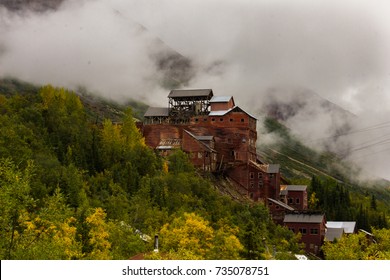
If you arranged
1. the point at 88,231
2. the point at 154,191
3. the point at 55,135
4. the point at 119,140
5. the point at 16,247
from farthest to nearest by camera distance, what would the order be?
the point at 119,140, the point at 55,135, the point at 154,191, the point at 88,231, the point at 16,247

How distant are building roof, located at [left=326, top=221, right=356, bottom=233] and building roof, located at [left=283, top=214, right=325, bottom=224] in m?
8.07

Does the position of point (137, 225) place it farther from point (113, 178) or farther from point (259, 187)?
point (259, 187)

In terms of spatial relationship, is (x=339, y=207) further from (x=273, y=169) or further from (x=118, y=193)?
(x=118, y=193)

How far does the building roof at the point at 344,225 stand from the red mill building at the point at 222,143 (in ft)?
33.0

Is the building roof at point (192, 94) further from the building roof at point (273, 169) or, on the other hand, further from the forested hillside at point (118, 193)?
the building roof at point (273, 169)

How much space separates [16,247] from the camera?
2853 centimetres

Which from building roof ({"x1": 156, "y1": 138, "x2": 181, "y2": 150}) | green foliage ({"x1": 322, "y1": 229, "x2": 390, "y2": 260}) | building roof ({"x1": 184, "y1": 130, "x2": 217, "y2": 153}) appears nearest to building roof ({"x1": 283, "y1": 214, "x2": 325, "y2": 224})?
green foliage ({"x1": 322, "y1": 229, "x2": 390, "y2": 260})

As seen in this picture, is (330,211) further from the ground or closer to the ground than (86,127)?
closer to the ground

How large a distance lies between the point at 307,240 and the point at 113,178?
28016 mm

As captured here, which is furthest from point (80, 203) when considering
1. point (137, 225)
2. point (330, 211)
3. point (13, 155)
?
point (330, 211)

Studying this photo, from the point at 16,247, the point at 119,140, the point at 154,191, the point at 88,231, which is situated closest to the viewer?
the point at 16,247

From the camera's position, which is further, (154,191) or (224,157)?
(224,157)

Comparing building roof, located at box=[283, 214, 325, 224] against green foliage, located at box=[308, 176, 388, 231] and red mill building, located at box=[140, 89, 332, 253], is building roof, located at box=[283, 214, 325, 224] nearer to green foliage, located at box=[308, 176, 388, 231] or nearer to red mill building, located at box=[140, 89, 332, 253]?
red mill building, located at box=[140, 89, 332, 253]

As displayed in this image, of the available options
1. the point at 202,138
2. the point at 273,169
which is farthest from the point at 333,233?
the point at 202,138
